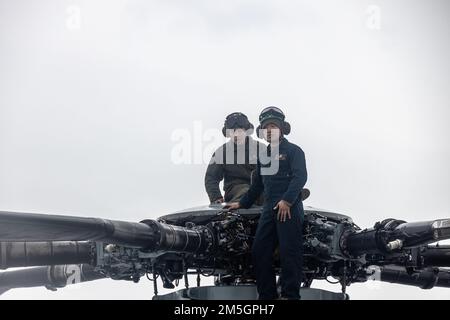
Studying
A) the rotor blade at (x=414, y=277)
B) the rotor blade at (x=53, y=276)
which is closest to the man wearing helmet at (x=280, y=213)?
the rotor blade at (x=414, y=277)

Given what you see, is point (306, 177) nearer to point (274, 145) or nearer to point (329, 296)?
point (274, 145)

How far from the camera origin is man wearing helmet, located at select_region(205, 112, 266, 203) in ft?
47.4

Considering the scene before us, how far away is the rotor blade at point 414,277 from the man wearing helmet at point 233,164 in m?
4.54

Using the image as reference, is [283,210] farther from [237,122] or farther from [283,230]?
[237,122]

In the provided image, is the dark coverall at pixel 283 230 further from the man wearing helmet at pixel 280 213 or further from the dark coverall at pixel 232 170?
the dark coverall at pixel 232 170

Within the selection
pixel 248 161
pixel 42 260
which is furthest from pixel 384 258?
pixel 42 260

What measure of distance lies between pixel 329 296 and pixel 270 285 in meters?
1.03

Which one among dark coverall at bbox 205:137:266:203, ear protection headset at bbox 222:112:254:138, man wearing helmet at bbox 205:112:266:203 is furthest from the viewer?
dark coverall at bbox 205:137:266:203

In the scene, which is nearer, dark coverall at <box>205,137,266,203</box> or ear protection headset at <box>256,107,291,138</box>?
ear protection headset at <box>256,107,291,138</box>

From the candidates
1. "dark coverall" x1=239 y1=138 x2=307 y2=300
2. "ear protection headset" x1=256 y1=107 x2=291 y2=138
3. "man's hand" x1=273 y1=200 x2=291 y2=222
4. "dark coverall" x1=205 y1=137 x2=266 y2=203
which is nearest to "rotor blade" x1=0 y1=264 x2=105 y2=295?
"dark coverall" x1=205 y1=137 x2=266 y2=203

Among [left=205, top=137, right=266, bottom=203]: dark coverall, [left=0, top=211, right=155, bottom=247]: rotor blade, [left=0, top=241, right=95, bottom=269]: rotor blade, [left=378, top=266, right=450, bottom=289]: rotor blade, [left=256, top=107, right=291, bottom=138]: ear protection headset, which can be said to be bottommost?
[left=378, top=266, right=450, bottom=289]: rotor blade

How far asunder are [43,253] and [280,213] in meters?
4.94

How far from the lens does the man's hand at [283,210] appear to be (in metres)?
11.5

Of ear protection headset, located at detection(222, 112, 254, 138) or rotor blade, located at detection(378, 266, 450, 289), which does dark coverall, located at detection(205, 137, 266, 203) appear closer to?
ear protection headset, located at detection(222, 112, 254, 138)
